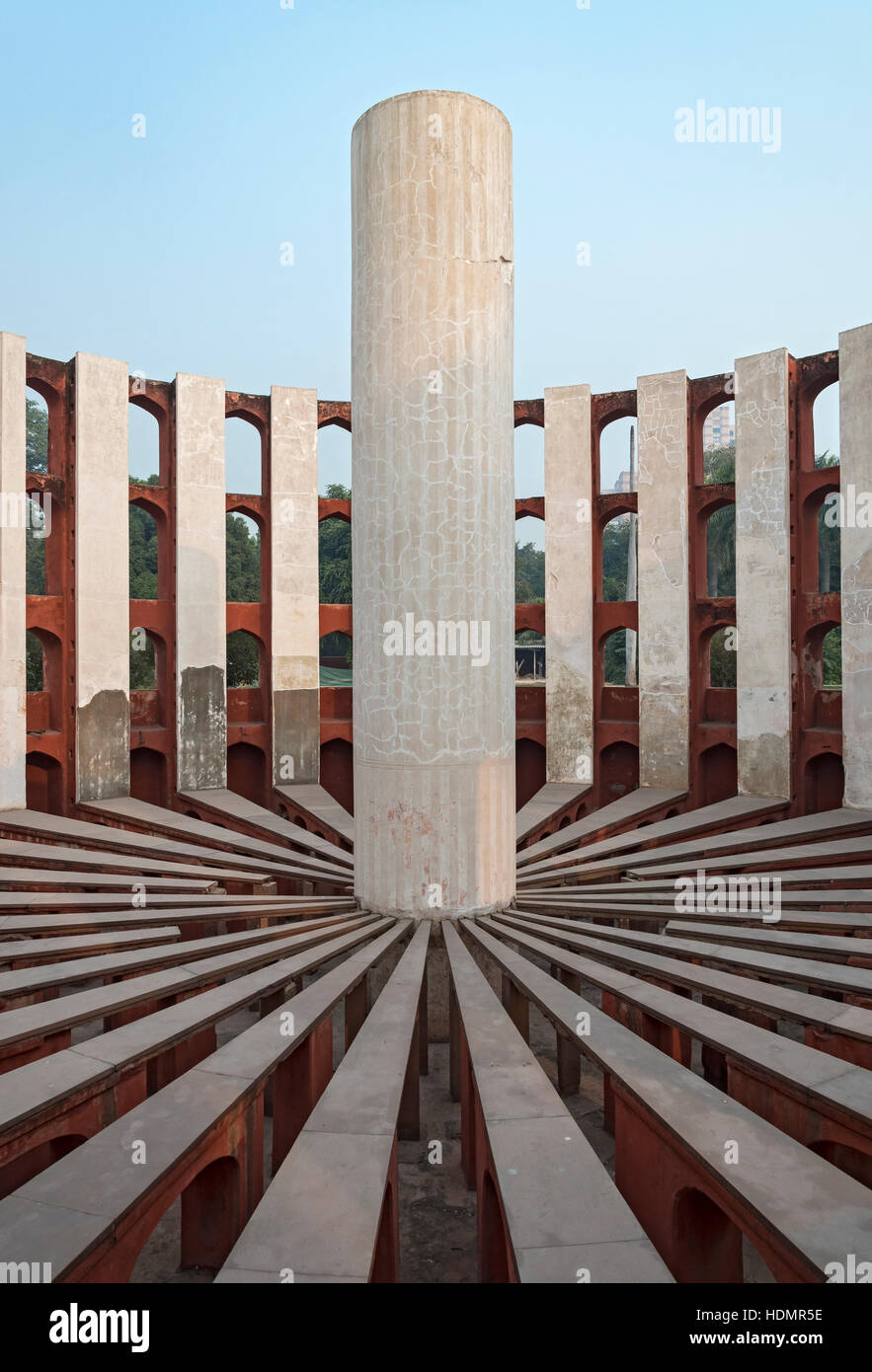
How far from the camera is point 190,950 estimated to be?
7.36m

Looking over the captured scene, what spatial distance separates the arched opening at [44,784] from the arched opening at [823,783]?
40.3 feet

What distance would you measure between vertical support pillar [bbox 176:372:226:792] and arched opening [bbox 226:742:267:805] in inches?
30.6

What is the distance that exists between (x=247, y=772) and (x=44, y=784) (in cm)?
355

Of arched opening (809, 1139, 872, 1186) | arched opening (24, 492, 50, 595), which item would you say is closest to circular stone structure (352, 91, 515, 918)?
arched opening (809, 1139, 872, 1186)

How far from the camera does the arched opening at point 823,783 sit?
1448 centimetres

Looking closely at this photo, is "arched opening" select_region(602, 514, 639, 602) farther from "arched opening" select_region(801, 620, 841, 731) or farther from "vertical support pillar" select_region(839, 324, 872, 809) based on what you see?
"vertical support pillar" select_region(839, 324, 872, 809)

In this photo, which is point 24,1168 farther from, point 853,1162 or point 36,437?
point 36,437

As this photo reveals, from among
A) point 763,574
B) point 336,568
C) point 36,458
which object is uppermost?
point 36,458

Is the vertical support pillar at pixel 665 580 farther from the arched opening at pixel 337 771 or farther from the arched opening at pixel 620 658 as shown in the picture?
the arched opening at pixel 620 658

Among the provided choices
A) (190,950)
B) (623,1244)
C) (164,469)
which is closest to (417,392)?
(190,950)

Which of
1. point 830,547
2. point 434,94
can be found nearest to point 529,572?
point 830,547

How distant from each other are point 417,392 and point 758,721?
9.19 m

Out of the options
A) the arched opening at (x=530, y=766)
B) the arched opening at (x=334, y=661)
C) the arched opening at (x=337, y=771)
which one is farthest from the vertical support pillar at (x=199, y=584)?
the arched opening at (x=334, y=661)

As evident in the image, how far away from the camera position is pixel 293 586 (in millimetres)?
16125
